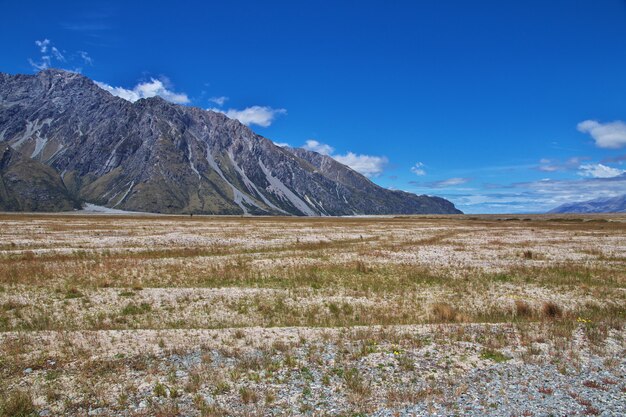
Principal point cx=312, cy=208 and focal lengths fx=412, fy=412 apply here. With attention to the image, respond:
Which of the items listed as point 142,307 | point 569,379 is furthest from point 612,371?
point 142,307

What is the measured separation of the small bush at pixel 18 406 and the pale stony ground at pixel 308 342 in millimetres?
47

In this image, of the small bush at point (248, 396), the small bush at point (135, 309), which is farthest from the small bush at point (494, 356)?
→ the small bush at point (135, 309)

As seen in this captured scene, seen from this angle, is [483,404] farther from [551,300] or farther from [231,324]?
[551,300]

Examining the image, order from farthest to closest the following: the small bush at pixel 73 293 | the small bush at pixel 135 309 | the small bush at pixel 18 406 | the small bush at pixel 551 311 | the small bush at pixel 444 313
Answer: the small bush at pixel 73 293
the small bush at pixel 135 309
the small bush at pixel 551 311
the small bush at pixel 444 313
the small bush at pixel 18 406

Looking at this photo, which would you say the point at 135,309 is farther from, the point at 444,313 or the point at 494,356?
the point at 494,356

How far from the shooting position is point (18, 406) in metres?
10.9

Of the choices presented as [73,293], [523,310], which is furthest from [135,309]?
[523,310]

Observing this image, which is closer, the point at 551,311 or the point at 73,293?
the point at 551,311

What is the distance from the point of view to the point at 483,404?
11.4 m

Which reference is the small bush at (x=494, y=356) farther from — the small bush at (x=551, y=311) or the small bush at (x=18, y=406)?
the small bush at (x=18, y=406)

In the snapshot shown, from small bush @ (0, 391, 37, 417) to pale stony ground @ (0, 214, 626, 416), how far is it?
5cm

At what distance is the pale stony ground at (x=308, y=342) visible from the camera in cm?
1154

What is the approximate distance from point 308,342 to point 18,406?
30.5 ft

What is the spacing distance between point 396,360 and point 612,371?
22.9 ft
